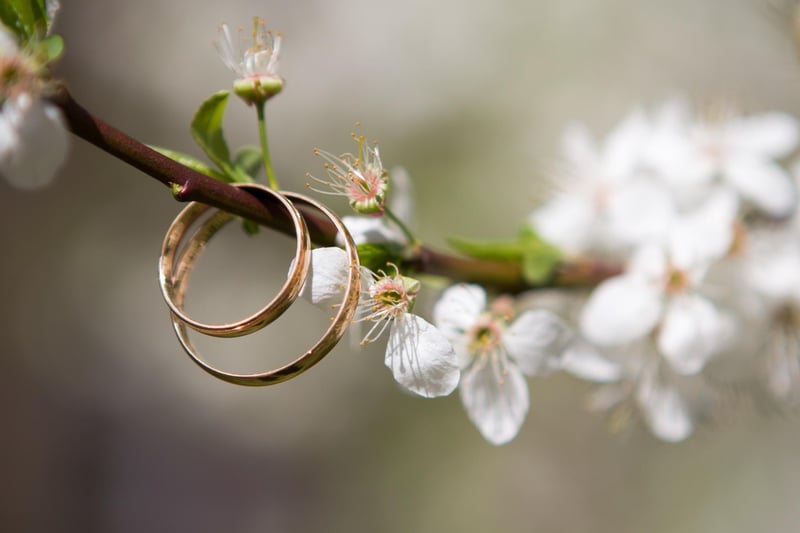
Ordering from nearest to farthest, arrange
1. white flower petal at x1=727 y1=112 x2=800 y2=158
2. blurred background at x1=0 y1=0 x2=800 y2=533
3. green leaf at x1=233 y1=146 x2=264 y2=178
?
1. green leaf at x1=233 y1=146 x2=264 y2=178
2. white flower petal at x1=727 y1=112 x2=800 y2=158
3. blurred background at x1=0 y1=0 x2=800 y2=533

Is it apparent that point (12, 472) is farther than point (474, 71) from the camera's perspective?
No

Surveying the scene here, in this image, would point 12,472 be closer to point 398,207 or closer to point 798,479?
point 398,207

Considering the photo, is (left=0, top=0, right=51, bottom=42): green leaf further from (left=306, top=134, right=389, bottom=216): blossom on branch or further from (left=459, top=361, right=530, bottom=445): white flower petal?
(left=459, top=361, right=530, bottom=445): white flower petal

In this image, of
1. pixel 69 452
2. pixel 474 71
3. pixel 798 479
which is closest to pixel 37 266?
pixel 69 452

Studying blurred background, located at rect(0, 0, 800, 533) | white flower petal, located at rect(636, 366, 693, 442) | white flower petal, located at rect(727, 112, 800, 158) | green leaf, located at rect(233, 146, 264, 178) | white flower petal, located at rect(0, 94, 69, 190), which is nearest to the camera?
white flower petal, located at rect(0, 94, 69, 190)

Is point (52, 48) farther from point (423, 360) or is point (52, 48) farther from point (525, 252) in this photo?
point (525, 252)

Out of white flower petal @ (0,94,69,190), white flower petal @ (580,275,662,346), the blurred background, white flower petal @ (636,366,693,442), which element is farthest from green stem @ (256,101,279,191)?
the blurred background
